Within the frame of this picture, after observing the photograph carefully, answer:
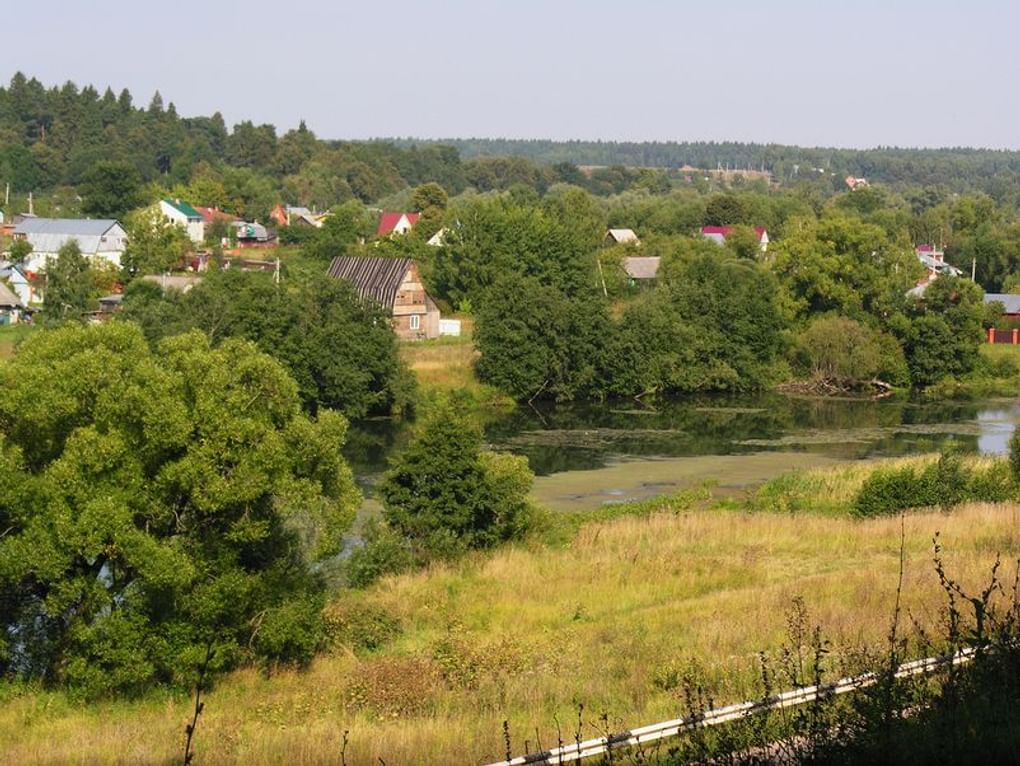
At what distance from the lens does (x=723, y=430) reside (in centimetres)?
3597

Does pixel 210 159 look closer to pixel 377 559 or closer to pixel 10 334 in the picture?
pixel 10 334

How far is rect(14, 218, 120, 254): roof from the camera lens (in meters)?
59.1

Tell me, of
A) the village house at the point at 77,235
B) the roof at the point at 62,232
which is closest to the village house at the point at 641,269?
the village house at the point at 77,235

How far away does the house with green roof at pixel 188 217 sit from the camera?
67.5 m

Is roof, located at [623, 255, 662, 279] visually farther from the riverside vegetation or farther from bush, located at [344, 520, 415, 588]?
bush, located at [344, 520, 415, 588]

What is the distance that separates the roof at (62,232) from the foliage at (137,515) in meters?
46.7

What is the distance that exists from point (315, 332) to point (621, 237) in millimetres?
34038

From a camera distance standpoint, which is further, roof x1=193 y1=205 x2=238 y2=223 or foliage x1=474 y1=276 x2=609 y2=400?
roof x1=193 y1=205 x2=238 y2=223

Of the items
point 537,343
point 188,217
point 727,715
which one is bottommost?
point 537,343

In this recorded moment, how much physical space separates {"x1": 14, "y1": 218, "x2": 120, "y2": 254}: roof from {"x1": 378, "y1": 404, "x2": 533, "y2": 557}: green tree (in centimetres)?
4265

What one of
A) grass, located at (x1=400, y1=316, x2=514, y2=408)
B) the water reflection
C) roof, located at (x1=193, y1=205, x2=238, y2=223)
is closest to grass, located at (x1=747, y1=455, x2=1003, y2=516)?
the water reflection

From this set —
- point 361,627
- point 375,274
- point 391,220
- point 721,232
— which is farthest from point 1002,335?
point 361,627

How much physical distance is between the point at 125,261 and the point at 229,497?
132ft

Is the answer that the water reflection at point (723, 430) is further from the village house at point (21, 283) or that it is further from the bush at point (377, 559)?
the village house at point (21, 283)
